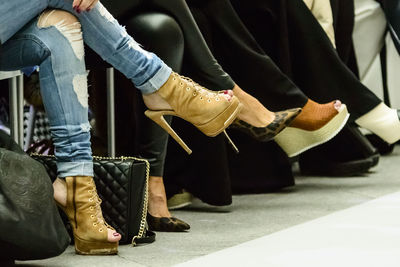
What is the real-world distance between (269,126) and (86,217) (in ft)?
2.20

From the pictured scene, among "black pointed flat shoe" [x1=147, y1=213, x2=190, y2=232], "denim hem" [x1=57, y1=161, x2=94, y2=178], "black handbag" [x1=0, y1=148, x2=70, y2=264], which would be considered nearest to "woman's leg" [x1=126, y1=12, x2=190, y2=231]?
"black pointed flat shoe" [x1=147, y1=213, x2=190, y2=232]

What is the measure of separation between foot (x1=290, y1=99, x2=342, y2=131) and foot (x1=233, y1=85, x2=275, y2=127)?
0.78 feet

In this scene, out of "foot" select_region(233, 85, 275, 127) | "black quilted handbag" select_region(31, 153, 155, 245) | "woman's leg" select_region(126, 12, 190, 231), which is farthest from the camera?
"foot" select_region(233, 85, 275, 127)

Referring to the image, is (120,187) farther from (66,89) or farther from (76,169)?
(66,89)

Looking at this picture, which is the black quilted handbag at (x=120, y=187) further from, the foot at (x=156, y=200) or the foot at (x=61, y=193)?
the foot at (x=156, y=200)

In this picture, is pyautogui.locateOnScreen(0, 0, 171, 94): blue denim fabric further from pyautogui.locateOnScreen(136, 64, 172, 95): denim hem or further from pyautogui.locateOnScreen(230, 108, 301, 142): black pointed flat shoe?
pyautogui.locateOnScreen(230, 108, 301, 142): black pointed flat shoe

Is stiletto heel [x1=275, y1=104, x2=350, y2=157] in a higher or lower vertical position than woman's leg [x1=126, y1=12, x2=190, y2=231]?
lower

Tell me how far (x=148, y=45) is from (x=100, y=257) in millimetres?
563

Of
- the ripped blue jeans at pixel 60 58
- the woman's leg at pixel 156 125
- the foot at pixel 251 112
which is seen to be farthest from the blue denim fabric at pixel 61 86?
the foot at pixel 251 112

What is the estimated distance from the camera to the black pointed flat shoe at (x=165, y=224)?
214 cm

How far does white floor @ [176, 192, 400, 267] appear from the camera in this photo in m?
1.80

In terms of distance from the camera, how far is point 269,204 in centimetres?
254

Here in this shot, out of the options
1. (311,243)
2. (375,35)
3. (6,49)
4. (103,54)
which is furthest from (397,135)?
(6,49)

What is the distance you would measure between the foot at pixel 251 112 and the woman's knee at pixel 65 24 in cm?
57
